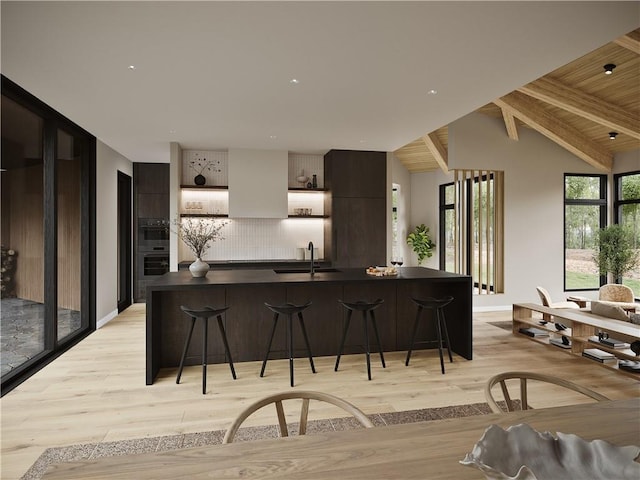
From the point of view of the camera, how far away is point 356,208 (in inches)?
267

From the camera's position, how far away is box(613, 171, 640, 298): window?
7.47 metres

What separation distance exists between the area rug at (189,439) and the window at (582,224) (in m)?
6.02

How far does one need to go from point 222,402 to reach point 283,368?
91 cm

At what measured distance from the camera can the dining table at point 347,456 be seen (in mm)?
986

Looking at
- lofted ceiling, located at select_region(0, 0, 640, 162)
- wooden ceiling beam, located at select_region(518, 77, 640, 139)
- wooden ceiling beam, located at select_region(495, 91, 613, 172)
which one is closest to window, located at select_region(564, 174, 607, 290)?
wooden ceiling beam, located at select_region(495, 91, 613, 172)

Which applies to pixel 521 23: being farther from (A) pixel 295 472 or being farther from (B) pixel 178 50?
(A) pixel 295 472

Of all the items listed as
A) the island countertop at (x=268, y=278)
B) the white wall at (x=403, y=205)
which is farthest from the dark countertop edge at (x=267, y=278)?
the white wall at (x=403, y=205)

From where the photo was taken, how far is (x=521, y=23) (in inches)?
107

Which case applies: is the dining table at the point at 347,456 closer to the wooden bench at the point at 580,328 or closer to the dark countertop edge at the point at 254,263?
the wooden bench at the point at 580,328

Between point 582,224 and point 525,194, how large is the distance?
1517mm

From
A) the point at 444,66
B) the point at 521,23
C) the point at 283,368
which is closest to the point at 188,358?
the point at 283,368

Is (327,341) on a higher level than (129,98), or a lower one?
lower

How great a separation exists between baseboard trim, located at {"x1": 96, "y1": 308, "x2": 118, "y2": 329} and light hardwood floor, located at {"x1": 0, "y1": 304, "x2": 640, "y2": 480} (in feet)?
3.18

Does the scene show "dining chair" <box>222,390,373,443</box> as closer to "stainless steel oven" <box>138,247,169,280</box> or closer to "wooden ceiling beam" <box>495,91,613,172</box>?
"wooden ceiling beam" <box>495,91,613,172</box>
